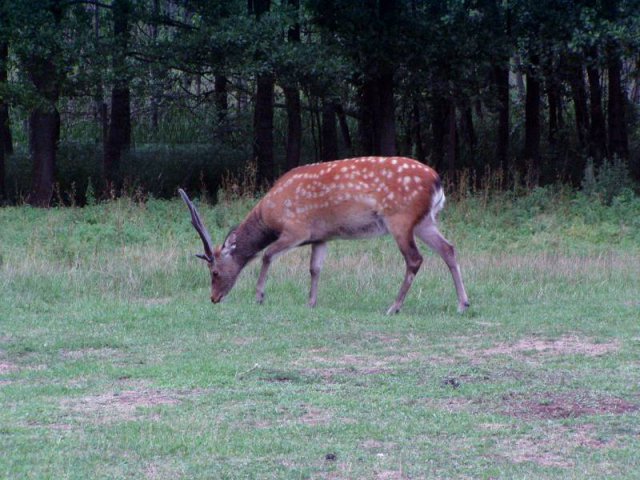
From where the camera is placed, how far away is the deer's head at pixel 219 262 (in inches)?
446

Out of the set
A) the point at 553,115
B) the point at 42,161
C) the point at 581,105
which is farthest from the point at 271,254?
the point at 553,115

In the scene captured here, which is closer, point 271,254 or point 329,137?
point 271,254

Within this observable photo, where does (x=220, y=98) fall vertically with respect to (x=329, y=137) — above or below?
above

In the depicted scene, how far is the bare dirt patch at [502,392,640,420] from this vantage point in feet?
21.0

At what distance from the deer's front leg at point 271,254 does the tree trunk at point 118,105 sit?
9.73m

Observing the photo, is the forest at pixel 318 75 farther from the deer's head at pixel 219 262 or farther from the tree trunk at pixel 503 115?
the deer's head at pixel 219 262

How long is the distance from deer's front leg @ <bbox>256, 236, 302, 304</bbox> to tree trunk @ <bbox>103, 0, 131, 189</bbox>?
9728mm

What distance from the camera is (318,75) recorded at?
19.9 metres

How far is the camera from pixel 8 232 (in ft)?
53.0

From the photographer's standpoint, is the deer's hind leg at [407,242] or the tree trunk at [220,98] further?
the tree trunk at [220,98]

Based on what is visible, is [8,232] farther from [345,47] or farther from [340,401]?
[340,401]

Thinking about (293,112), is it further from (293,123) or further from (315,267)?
(315,267)

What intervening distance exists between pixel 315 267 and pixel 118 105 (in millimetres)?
14556

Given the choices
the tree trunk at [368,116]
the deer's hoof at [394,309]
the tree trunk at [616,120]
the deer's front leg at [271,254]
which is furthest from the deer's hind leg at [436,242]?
the tree trunk at [616,120]
